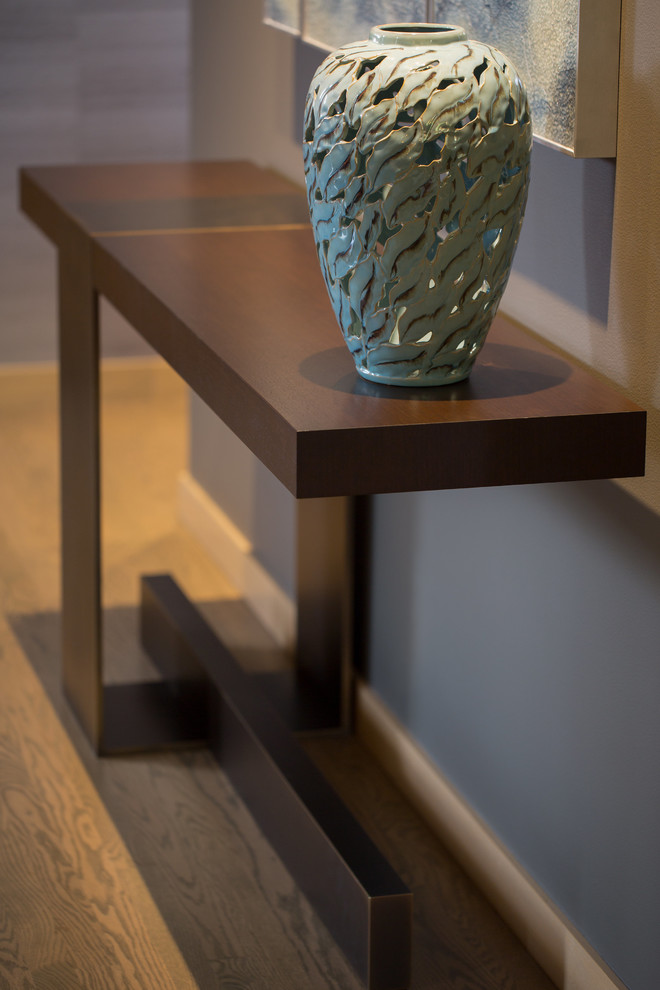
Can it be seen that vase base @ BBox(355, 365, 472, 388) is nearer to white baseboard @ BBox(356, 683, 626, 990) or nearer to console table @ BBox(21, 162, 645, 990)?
console table @ BBox(21, 162, 645, 990)

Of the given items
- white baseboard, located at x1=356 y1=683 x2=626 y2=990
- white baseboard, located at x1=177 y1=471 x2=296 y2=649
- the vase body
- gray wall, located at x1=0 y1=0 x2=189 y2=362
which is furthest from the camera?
gray wall, located at x1=0 y1=0 x2=189 y2=362

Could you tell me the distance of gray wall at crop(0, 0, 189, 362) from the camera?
4582 mm

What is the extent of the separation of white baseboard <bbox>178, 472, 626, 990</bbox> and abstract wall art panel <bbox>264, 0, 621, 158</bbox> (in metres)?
1.03

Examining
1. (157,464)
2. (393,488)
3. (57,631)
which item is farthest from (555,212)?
(157,464)

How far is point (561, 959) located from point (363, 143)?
1141 mm

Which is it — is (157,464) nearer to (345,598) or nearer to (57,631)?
(57,631)

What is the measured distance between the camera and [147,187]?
2629 mm

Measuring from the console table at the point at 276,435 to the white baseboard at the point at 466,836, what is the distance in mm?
154

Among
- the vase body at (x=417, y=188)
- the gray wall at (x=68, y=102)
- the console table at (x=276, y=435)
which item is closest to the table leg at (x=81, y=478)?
the console table at (x=276, y=435)

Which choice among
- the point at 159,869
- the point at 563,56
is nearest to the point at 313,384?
the point at 563,56

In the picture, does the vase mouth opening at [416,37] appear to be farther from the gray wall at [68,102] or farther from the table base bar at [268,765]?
the gray wall at [68,102]

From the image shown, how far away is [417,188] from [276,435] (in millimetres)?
291

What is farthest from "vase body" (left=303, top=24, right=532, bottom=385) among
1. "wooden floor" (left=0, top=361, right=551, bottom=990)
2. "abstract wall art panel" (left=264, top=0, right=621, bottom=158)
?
"wooden floor" (left=0, top=361, right=551, bottom=990)

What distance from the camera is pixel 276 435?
1.47 m
